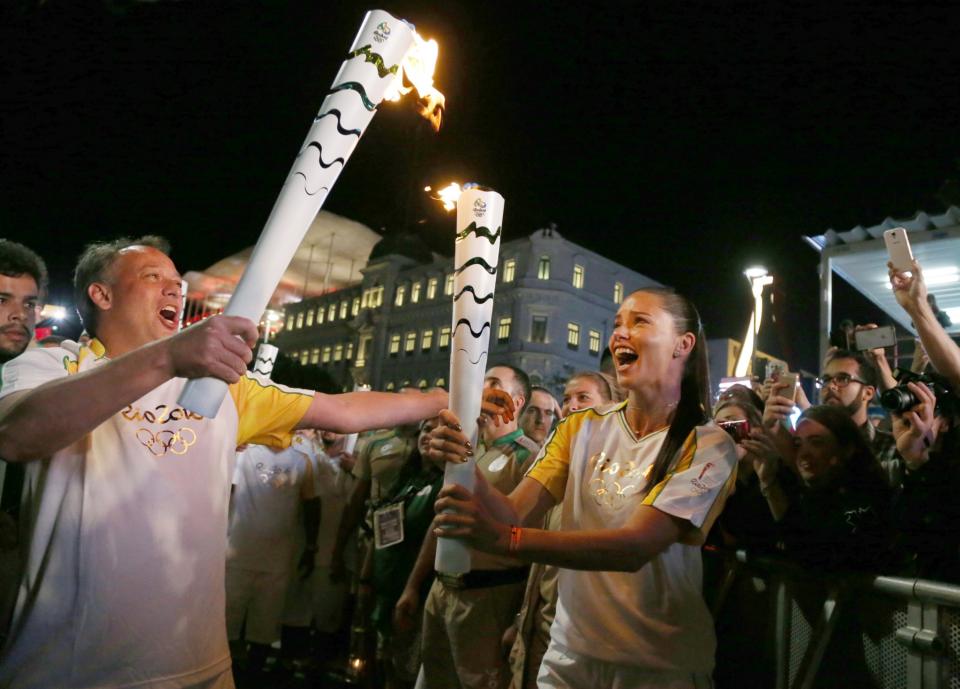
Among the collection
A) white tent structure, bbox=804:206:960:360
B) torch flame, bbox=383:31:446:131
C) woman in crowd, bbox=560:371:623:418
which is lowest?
woman in crowd, bbox=560:371:623:418

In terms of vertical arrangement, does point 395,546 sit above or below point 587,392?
below

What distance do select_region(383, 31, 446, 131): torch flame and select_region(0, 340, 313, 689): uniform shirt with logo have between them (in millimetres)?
1457

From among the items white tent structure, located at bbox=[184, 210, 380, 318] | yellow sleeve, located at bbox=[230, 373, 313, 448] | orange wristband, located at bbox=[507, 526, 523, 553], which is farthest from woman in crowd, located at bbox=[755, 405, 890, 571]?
white tent structure, located at bbox=[184, 210, 380, 318]

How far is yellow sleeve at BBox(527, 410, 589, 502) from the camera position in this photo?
290 centimetres

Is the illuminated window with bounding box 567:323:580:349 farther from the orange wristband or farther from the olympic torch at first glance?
the olympic torch

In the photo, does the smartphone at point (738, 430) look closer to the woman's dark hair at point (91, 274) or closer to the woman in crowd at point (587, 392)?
the woman in crowd at point (587, 392)

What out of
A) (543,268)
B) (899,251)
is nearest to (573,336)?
(543,268)

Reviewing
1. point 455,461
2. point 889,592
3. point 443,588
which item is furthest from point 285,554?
point 889,592

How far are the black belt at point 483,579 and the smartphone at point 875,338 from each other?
117 inches

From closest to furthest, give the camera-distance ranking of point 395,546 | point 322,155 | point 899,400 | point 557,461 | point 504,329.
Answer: point 322,155, point 557,461, point 899,400, point 395,546, point 504,329

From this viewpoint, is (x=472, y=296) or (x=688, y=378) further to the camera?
(x=688, y=378)

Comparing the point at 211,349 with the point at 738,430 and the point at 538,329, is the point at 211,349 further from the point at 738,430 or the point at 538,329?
the point at 538,329

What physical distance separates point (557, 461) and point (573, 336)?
46.3m

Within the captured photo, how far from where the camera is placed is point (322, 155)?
2.02m
